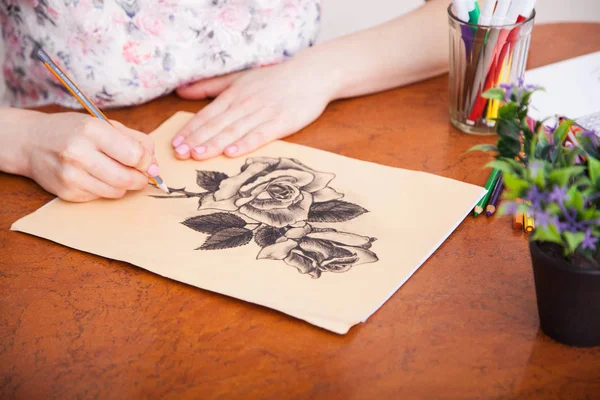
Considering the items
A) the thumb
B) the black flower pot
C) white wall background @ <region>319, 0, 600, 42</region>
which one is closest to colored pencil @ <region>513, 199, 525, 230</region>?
the black flower pot

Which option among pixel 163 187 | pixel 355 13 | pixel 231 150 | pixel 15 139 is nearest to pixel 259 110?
pixel 231 150

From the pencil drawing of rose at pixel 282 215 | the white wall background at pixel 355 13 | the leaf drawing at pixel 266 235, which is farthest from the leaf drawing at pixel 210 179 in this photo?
the white wall background at pixel 355 13

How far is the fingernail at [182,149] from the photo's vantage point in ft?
2.60

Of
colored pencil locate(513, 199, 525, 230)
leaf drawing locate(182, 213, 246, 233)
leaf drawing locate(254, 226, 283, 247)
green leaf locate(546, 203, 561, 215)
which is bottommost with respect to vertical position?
colored pencil locate(513, 199, 525, 230)

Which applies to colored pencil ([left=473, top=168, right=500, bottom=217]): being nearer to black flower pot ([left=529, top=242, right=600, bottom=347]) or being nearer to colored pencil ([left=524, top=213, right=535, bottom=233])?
colored pencil ([left=524, top=213, right=535, bottom=233])

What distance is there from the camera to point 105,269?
0.63 meters

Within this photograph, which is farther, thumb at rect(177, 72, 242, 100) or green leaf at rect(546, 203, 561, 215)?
thumb at rect(177, 72, 242, 100)

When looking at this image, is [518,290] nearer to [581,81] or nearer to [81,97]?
[581,81]

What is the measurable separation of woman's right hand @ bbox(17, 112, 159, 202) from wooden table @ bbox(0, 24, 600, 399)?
0.09 m

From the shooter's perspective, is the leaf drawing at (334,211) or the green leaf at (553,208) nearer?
the green leaf at (553,208)

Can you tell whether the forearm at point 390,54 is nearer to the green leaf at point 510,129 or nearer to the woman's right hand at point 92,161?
the woman's right hand at point 92,161

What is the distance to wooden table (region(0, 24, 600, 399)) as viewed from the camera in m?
0.49

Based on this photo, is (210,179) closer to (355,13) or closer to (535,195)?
(535,195)

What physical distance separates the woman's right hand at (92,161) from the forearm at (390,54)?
1.05 feet
